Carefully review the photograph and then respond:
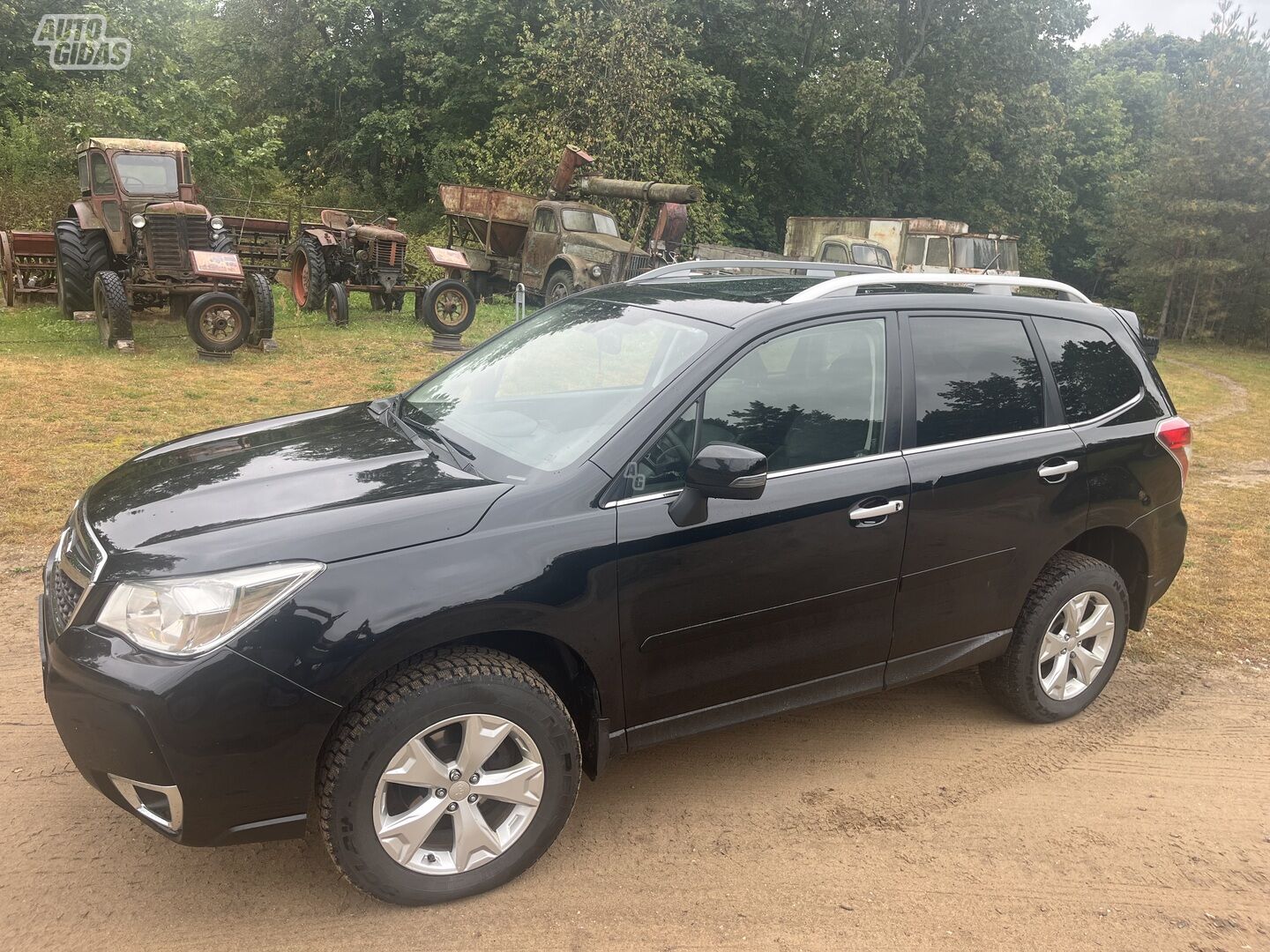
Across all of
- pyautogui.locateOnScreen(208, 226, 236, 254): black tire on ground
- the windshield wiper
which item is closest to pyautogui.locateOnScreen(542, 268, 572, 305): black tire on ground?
pyautogui.locateOnScreen(208, 226, 236, 254): black tire on ground

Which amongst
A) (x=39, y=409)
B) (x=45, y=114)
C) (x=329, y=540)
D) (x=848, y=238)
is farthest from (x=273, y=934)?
(x=45, y=114)

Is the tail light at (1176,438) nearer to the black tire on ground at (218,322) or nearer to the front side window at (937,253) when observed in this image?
the black tire on ground at (218,322)

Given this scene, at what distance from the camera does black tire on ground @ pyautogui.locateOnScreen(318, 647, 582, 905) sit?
253cm

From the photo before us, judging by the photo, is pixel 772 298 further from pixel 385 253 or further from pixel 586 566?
pixel 385 253

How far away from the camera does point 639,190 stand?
19.4 m

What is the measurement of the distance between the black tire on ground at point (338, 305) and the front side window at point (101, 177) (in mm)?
3390

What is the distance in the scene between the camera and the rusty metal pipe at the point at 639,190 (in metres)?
18.7

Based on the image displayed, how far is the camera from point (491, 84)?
28.7 m

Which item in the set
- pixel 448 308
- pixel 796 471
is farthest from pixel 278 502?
pixel 448 308

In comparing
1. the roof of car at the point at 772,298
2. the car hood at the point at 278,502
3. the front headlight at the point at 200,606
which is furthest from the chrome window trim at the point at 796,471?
the front headlight at the point at 200,606

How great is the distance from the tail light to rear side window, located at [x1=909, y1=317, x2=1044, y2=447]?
0.70 m

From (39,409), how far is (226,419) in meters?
1.63

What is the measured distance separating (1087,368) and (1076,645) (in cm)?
115

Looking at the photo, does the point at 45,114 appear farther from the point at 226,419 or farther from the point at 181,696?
the point at 181,696
